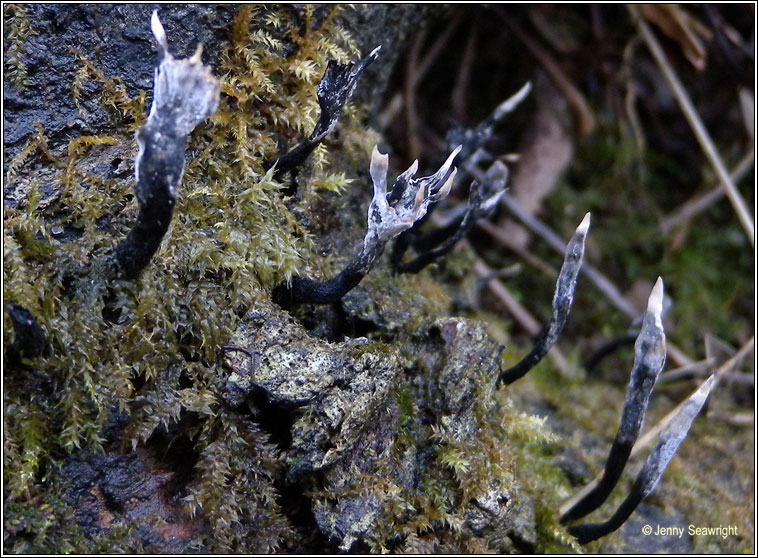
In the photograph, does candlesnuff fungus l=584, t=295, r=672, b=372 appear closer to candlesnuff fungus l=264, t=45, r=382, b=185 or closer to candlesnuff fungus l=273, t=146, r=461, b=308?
candlesnuff fungus l=273, t=146, r=461, b=308

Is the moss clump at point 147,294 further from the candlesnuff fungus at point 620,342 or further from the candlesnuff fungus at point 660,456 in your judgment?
the candlesnuff fungus at point 620,342

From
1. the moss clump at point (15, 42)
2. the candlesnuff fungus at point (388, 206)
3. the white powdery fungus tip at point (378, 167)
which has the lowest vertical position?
the candlesnuff fungus at point (388, 206)

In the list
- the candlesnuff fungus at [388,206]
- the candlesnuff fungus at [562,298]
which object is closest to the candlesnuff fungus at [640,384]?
the candlesnuff fungus at [562,298]

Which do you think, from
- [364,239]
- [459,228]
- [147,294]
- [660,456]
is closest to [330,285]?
[364,239]

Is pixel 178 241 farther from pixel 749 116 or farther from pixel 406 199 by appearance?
pixel 749 116

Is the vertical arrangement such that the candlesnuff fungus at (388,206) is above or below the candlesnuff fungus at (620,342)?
above

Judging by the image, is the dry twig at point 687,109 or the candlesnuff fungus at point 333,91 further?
the dry twig at point 687,109

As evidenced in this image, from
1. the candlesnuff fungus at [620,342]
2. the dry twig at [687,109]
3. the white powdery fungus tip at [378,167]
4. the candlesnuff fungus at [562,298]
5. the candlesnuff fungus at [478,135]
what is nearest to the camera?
the white powdery fungus tip at [378,167]
